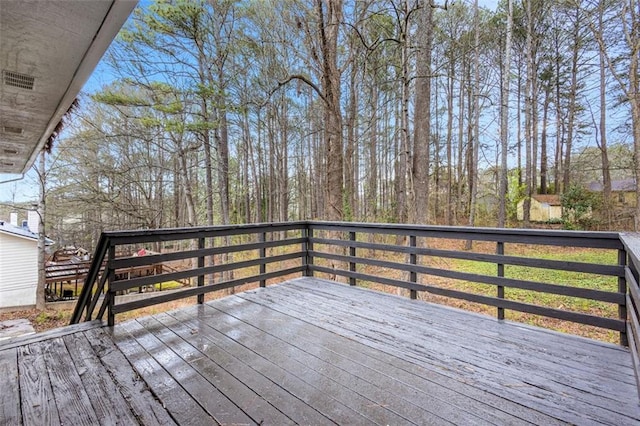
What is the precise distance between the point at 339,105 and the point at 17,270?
12333 mm

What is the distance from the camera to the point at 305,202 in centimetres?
1644

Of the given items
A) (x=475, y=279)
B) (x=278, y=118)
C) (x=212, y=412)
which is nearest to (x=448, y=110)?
(x=278, y=118)

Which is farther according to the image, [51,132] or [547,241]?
[51,132]

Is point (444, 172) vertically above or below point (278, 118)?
below

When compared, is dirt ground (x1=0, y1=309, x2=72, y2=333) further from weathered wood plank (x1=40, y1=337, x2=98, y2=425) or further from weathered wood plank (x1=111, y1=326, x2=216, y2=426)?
weathered wood plank (x1=111, y1=326, x2=216, y2=426)

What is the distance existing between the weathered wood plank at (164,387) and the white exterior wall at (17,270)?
11378 millimetres

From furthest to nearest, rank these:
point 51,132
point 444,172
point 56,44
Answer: point 444,172, point 51,132, point 56,44

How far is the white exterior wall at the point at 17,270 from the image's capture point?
1004 cm

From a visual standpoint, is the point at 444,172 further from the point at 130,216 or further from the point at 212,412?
the point at 212,412

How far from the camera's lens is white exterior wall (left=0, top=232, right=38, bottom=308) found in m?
10.0

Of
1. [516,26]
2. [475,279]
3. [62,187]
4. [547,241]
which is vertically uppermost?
[516,26]

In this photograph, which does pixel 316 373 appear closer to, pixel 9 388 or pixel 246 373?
pixel 246 373

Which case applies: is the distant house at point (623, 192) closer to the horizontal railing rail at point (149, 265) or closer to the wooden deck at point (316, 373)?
the wooden deck at point (316, 373)

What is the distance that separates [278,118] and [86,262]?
29.0 feet
